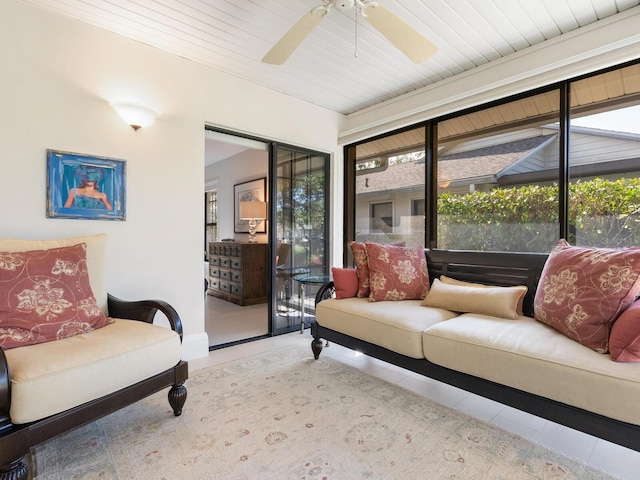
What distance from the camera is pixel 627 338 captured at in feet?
4.75

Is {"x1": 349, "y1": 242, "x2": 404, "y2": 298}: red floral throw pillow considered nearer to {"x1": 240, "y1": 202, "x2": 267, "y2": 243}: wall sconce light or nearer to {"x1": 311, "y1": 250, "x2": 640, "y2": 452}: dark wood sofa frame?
{"x1": 311, "y1": 250, "x2": 640, "y2": 452}: dark wood sofa frame

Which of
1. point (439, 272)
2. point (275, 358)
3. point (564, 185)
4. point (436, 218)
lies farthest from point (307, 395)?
point (564, 185)

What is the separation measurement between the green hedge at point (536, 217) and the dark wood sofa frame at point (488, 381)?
1.22 ft

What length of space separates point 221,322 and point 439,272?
8.58 feet

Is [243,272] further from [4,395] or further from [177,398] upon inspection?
[4,395]

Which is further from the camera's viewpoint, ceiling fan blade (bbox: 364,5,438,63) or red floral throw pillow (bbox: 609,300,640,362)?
ceiling fan blade (bbox: 364,5,438,63)

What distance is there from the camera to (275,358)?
285cm

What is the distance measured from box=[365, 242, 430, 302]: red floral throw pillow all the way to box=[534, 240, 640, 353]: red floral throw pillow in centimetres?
91

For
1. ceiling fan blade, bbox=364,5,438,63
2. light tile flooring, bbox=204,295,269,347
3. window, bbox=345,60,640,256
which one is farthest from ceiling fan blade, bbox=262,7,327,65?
light tile flooring, bbox=204,295,269,347

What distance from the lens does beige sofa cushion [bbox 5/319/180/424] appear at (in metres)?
1.33

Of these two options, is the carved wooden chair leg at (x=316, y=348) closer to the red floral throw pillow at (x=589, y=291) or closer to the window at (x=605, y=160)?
the red floral throw pillow at (x=589, y=291)

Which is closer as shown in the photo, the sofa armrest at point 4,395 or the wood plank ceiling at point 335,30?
the sofa armrest at point 4,395

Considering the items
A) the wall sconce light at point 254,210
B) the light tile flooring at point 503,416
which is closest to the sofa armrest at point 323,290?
the light tile flooring at point 503,416

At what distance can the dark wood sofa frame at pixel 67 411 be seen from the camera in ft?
4.13
